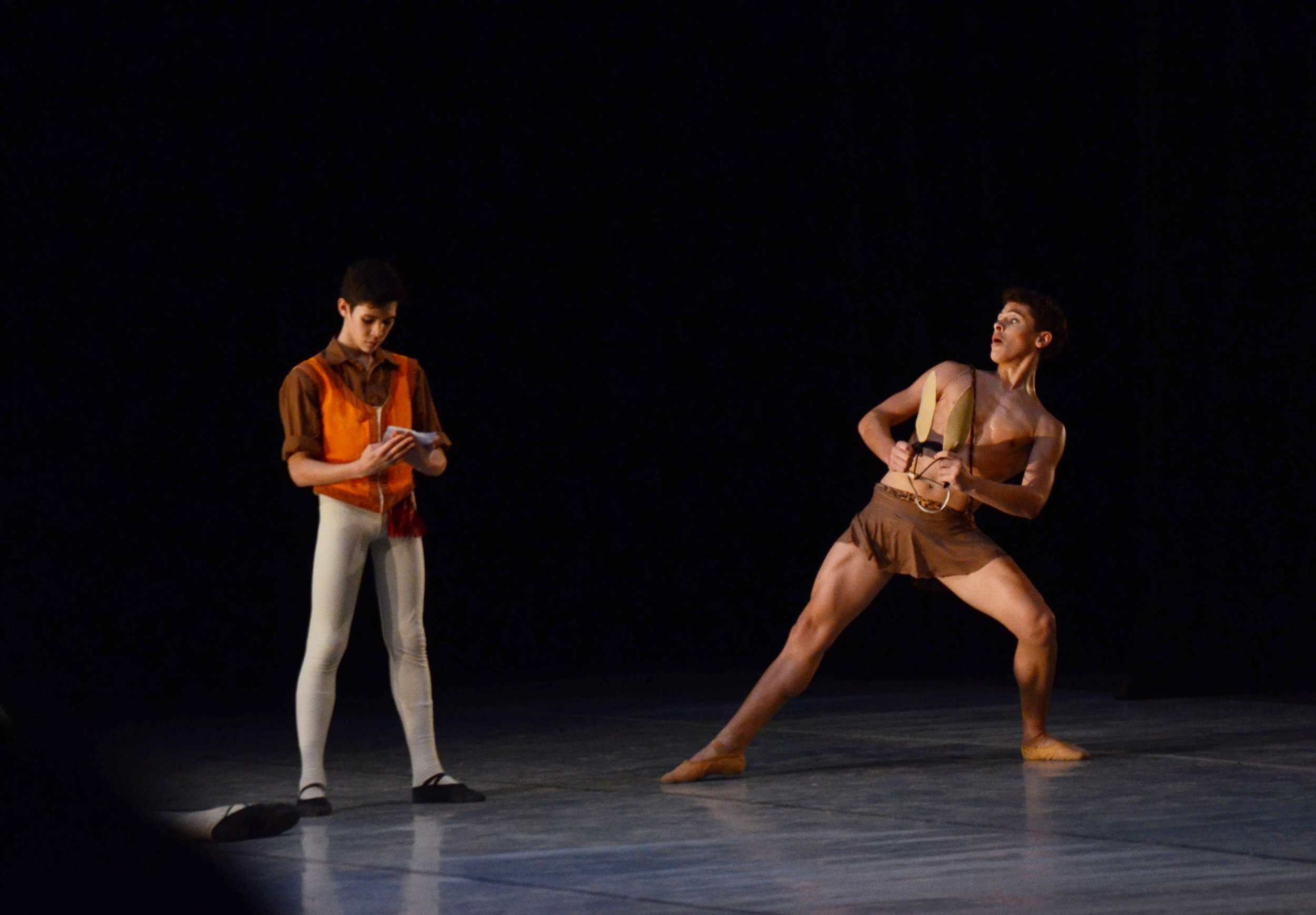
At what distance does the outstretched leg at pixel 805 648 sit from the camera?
577 cm

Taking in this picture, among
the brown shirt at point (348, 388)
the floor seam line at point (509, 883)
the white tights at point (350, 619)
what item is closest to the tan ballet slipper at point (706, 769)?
the white tights at point (350, 619)

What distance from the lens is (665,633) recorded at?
394 inches

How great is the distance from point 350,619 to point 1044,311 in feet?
7.29

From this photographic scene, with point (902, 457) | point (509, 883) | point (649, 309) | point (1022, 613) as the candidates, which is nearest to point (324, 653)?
point (509, 883)

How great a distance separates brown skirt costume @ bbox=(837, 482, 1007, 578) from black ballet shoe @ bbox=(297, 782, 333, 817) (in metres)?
1.66

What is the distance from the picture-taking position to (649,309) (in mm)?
9844

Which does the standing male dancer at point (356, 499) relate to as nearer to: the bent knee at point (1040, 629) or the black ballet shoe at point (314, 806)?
the black ballet shoe at point (314, 806)

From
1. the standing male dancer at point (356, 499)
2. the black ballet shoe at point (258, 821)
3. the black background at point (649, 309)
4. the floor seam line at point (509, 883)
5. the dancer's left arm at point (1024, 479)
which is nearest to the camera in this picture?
the floor seam line at point (509, 883)

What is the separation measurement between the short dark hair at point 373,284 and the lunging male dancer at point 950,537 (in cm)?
140

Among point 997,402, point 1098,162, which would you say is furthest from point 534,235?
point 997,402

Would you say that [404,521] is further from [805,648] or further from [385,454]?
[805,648]

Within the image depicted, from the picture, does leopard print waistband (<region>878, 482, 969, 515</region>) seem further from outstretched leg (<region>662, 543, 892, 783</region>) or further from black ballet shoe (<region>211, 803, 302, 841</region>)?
black ballet shoe (<region>211, 803, 302, 841</region>)

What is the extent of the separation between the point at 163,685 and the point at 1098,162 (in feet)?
15.3

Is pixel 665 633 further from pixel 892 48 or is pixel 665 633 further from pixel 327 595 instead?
pixel 327 595
